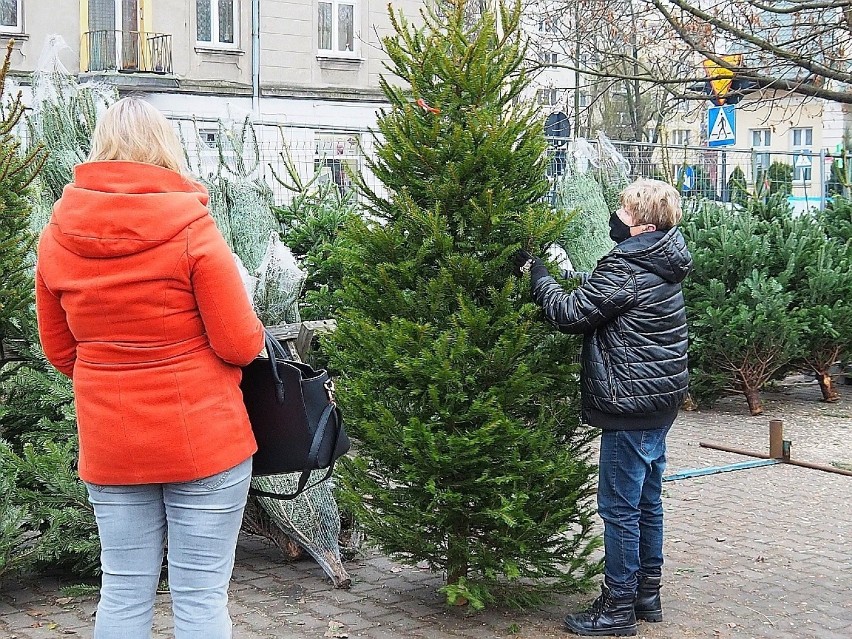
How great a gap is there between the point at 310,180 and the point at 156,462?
25.5 feet

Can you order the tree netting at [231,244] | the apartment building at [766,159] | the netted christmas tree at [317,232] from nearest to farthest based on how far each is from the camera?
the tree netting at [231,244] < the netted christmas tree at [317,232] < the apartment building at [766,159]

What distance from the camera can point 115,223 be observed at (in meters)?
3.22

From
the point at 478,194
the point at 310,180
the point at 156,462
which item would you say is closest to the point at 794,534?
the point at 478,194

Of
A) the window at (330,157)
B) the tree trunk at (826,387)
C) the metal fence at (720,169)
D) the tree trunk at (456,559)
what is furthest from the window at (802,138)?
the tree trunk at (456,559)

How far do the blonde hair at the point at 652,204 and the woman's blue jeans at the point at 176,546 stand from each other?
6.96ft

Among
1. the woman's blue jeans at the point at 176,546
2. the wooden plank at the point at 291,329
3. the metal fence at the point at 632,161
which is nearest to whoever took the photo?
the woman's blue jeans at the point at 176,546

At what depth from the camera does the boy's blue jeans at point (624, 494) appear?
4.57 meters

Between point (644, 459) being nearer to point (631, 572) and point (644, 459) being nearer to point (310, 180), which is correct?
point (631, 572)

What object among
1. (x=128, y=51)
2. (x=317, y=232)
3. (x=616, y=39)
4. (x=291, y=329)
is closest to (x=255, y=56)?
(x=128, y=51)

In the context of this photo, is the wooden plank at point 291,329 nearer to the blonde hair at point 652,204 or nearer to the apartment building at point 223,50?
the blonde hair at point 652,204

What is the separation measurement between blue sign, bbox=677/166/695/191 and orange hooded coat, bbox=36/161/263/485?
1000 centimetres

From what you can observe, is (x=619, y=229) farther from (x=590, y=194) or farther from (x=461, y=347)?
(x=590, y=194)

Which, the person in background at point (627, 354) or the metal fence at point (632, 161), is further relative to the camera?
the metal fence at point (632, 161)

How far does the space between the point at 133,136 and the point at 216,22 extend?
2364 cm
